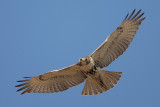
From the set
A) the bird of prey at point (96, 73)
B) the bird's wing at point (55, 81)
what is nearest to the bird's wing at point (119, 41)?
the bird of prey at point (96, 73)

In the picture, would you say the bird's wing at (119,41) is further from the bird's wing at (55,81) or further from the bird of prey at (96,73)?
the bird's wing at (55,81)

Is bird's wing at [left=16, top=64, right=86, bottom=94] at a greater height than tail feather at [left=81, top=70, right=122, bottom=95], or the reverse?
bird's wing at [left=16, top=64, right=86, bottom=94]

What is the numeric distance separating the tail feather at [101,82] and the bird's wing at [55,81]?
0.40 meters

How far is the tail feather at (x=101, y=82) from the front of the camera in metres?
11.3

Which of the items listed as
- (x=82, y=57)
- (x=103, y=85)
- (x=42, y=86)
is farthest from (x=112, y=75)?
(x=42, y=86)

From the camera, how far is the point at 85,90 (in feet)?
37.6

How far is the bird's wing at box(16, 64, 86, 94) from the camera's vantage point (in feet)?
37.4

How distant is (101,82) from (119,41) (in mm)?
1625

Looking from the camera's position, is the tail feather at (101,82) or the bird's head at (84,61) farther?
the tail feather at (101,82)

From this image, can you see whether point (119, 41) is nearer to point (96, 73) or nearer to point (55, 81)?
point (96, 73)

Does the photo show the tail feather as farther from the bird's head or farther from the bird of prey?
the bird's head

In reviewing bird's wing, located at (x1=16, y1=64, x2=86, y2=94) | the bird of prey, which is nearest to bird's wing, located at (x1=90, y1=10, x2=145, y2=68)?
the bird of prey

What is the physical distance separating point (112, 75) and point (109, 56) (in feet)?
2.48

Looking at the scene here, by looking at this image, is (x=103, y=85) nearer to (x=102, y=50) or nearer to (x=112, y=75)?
(x=112, y=75)
